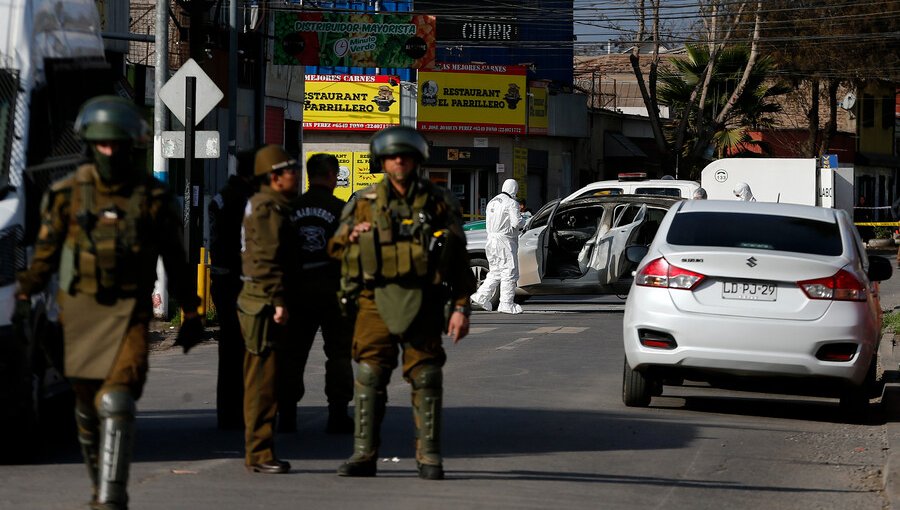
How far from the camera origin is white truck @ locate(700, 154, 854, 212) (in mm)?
33188

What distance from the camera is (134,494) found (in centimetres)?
730

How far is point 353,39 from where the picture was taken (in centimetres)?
3441

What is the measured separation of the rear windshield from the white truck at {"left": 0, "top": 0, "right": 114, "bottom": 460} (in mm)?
4318

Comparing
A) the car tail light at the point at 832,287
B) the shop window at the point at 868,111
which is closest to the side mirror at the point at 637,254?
the car tail light at the point at 832,287

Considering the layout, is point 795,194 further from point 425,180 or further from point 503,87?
point 425,180

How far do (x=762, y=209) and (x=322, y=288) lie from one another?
156 inches

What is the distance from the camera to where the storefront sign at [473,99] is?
46156mm

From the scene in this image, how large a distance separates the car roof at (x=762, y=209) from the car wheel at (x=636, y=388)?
1.32m

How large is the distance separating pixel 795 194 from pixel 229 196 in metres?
26.7

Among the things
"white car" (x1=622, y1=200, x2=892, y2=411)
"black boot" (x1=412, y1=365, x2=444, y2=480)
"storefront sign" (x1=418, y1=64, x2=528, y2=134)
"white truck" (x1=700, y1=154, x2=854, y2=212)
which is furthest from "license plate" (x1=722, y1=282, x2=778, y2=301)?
"storefront sign" (x1=418, y1=64, x2=528, y2=134)

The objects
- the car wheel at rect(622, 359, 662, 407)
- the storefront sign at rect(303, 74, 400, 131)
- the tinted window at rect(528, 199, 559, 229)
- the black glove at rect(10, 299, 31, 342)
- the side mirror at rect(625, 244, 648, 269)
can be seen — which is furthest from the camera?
the storefront sign at rect(303, 74, 400, 131)

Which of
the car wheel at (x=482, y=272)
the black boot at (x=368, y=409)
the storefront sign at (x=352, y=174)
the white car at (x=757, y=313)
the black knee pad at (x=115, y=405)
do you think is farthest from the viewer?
the storefront sign at (x=352, y=174)

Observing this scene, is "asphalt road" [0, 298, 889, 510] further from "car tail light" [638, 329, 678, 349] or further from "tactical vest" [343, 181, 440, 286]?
"tactical vest" [343, 181, 440, 286]

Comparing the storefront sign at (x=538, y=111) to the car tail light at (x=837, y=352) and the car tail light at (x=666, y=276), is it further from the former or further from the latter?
the car tail light at (x=837, y=352)
